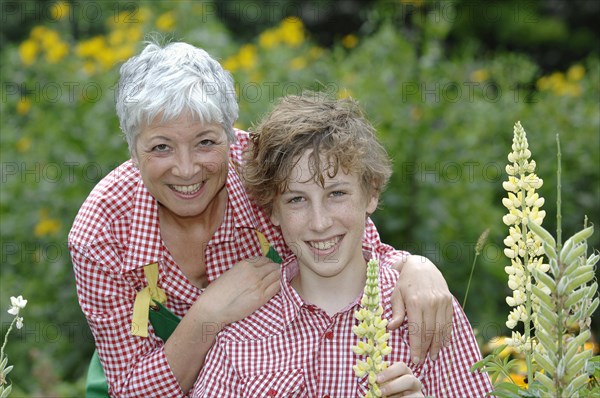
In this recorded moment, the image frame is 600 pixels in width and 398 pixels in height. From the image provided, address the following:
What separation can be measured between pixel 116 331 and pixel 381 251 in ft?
2.79

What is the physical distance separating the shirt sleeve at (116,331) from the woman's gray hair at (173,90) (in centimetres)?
40

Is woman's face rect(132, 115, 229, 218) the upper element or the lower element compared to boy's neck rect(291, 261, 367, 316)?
upper

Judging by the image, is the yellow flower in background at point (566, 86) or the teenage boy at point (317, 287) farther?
the yellow flower in background at point (566, 86)

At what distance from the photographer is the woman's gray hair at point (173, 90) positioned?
277cm

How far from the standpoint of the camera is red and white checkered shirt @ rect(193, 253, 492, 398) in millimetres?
2586

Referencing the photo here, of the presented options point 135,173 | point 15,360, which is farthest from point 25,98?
point 135,173

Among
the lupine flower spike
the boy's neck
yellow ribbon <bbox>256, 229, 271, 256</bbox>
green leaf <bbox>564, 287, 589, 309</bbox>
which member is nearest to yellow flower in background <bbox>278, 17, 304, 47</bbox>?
yellow ribbon <bbox>256, 229, 271, 256</bbox>

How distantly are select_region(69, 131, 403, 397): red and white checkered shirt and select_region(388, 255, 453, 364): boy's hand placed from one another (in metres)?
0.22

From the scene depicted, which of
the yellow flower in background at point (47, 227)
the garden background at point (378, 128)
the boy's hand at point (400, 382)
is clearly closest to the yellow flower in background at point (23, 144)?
the garden background at point (378, 128)

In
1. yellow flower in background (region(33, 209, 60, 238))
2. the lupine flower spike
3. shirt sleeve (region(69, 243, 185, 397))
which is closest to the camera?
the lupine flower spike

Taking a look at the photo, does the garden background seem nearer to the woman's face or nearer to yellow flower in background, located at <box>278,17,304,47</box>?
yellow flower in background, located at <box>278,17,304,47</box>

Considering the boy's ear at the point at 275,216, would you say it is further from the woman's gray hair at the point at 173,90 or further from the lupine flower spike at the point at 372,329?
the lupine flower spike at the point at 372,329

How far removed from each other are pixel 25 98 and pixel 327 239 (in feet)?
12.2

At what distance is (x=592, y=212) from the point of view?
18.1ft
